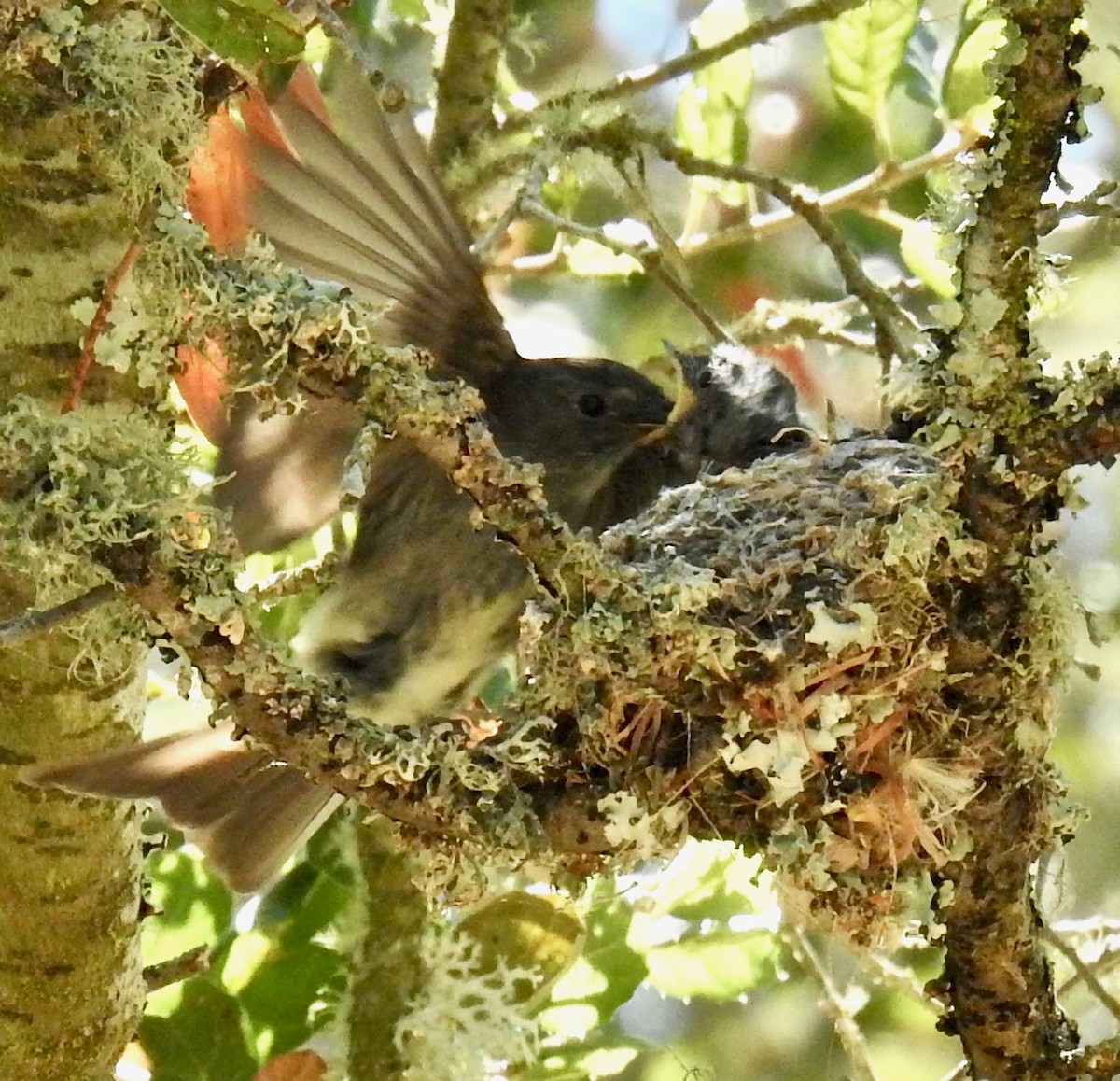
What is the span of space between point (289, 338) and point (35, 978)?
78 centimetres

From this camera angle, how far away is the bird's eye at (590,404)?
7.14 feet

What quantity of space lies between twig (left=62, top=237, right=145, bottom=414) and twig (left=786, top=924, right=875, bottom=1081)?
1.13 m

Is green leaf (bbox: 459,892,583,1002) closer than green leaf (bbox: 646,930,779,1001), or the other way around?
green leaf (bbox: 459,892,583,1002)

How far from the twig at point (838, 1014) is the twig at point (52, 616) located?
44.9 inches

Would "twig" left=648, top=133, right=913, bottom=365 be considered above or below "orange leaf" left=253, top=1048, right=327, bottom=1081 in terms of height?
above

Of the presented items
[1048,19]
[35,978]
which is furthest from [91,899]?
[1048,19]

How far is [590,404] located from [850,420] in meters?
0.57

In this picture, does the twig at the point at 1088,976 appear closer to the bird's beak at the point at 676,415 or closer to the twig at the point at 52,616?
the bird's beak at the point at 676,415

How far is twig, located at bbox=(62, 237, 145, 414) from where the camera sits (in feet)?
3.69

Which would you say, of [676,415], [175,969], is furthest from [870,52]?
[175,969]

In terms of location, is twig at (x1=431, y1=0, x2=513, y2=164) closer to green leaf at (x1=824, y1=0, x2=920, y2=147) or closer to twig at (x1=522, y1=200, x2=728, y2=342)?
twig at (x1=522, y1=200, x2=728, y2=342)

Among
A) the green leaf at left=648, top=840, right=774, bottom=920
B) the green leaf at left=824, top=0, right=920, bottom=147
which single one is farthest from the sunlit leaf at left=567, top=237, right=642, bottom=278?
the green leaf at left=648, top=840, right=774, bottom=920

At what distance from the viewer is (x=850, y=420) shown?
258 centimetres

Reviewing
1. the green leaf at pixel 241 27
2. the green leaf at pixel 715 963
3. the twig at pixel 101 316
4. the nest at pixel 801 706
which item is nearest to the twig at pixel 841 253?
the nest at pixel 801 706
